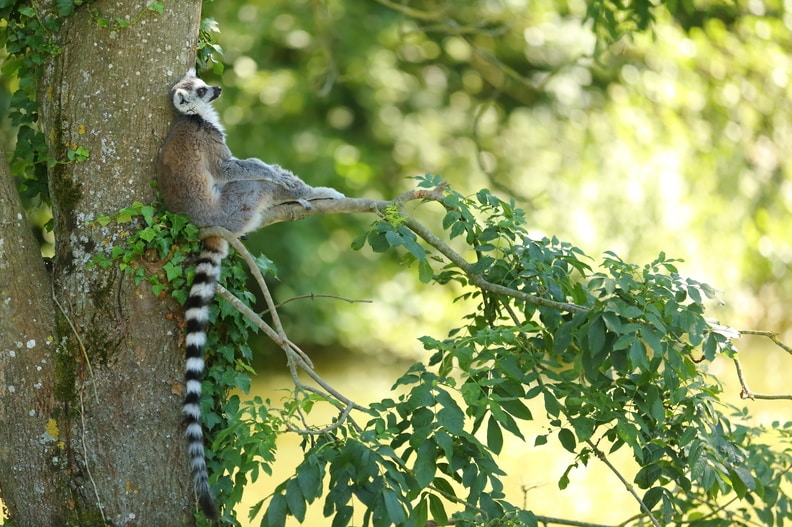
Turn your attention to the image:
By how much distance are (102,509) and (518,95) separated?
995cm

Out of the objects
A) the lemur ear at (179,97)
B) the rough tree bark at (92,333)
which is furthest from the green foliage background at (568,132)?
the rough tree bark at (92,333)

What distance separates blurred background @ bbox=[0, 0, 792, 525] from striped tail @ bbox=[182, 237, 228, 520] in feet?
16.3

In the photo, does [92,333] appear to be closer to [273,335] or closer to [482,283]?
[273,335]

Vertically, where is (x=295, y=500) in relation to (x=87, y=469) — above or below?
above

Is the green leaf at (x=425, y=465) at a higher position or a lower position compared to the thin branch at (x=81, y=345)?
higher

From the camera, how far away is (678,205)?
31.0 ft

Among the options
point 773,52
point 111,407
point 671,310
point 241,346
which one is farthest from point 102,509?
point 773,52

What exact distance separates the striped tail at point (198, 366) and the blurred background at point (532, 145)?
4.97m

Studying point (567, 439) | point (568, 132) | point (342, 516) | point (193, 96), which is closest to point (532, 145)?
point (568, 132)

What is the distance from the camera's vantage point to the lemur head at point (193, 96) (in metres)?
3.40

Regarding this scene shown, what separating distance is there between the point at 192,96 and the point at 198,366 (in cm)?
105

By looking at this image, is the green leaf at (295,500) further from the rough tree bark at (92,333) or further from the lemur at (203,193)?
the rough tree bark at (92,333)

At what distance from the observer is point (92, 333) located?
129 inches

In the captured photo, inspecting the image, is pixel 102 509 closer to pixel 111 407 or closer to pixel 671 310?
pixel 111 407
